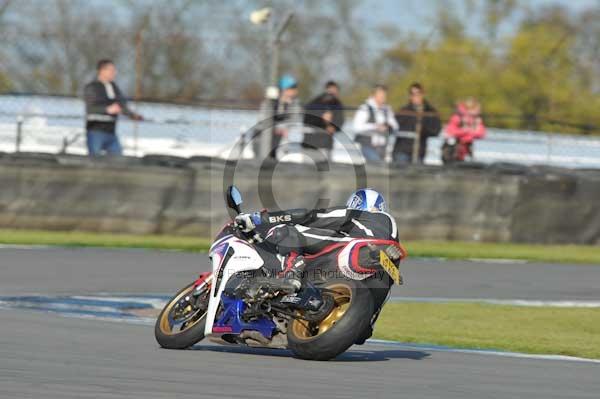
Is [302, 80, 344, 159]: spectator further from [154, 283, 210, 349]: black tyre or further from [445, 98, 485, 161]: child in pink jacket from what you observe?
[154, 283, 210, 349]: black tyre

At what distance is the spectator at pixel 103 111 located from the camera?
16.8 meters

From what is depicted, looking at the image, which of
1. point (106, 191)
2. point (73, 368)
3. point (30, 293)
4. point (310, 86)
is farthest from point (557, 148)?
point (73, 368)

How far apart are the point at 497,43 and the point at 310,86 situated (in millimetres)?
8522

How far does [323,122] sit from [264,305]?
1053 cm

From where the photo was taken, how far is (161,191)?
16266mm

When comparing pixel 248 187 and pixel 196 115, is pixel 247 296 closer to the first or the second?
pixel 248 187

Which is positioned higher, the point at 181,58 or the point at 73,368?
the point at 181,58

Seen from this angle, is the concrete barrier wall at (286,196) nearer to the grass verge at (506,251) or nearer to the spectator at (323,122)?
the grass verge at (506,251)

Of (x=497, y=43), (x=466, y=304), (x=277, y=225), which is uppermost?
(x=497, y=43)

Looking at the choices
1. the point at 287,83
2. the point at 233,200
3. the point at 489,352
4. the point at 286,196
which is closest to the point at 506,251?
the point at 286,196

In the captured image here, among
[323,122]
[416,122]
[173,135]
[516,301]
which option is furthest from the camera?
[416,122]

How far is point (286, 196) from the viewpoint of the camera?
16.4 m

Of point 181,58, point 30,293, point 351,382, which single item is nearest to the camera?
point 351,382

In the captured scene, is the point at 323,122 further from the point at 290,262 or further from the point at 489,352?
the point at 290,262
